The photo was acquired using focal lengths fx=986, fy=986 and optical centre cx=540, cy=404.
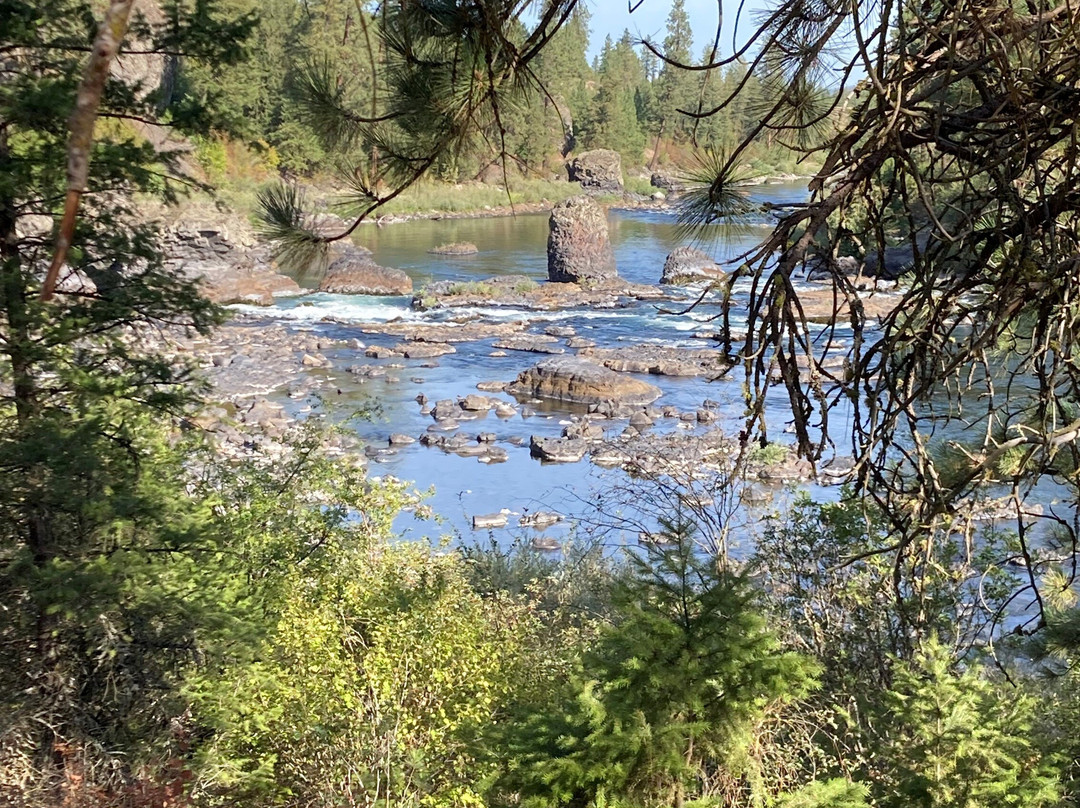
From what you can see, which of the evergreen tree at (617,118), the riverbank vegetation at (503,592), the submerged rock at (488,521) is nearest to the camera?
the riverbank vegetation at (503,592)

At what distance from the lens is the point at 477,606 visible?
263 inches

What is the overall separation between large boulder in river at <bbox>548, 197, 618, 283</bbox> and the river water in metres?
0.90

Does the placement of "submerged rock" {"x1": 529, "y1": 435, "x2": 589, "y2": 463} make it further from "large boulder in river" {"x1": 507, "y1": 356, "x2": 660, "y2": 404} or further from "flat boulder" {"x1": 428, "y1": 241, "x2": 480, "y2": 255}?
"flat boulder" {"x1": 428, "y1": 241, "x2": 480, "y2": 255}

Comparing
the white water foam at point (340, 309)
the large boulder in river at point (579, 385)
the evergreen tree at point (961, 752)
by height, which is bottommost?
the large boulder in river at point (579, 385)

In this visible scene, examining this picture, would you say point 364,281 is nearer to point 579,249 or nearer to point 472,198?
point 579,249

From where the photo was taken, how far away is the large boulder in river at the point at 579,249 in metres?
27.0

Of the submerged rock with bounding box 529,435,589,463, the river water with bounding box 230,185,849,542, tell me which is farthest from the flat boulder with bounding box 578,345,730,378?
the submerged rock with bounding box 529,435,589,463

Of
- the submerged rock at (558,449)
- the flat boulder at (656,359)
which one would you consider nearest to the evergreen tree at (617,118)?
the flat boulder at (656,359)

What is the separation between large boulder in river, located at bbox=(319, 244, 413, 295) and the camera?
2622 centimetres

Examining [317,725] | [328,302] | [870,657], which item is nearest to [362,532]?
[317,725]

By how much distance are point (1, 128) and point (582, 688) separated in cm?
356

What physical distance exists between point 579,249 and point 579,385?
34.6ft

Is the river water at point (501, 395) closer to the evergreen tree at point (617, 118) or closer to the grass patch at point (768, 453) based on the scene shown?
the grass patch at point (768, 453)

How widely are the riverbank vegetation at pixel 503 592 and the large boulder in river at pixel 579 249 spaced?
20.4 m
